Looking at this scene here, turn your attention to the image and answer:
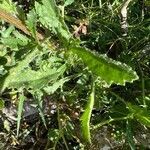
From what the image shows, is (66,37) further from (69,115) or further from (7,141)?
(7,141)

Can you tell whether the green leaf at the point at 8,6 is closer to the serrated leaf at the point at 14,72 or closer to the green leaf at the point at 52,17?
the green leaf at the point at 52,17

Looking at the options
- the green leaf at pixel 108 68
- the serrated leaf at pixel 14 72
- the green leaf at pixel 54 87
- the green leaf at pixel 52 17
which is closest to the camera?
A: the green leaf at pixel 108 68

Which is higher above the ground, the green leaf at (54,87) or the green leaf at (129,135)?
the green leaf at (54,87)

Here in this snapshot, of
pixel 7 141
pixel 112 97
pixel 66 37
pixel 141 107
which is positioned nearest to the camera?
pixel 66 37

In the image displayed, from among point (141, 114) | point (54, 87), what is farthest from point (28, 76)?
point (141, 114)

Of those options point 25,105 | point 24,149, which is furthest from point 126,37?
point 24,149

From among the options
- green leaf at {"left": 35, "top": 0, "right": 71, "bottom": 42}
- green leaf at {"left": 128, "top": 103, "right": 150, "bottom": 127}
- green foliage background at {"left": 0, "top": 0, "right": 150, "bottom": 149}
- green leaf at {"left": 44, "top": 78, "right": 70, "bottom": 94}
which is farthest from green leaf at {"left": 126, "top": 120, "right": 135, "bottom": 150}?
green leaf at {"left": 35, "top": 0, "right": 71, "bottom": 42}

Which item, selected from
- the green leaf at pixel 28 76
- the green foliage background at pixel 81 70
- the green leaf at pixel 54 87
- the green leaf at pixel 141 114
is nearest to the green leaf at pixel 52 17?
the green foliage background at pixel 81 70
